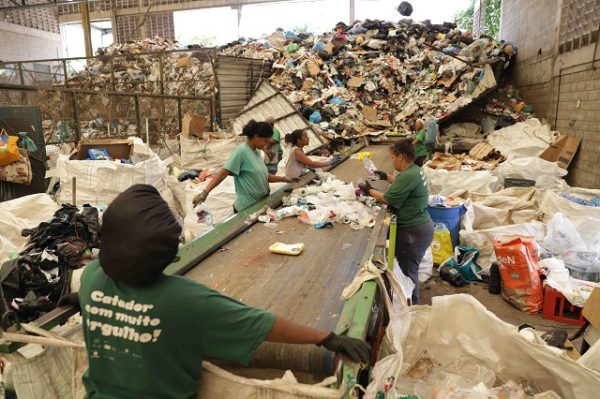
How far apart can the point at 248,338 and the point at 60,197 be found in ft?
14.1

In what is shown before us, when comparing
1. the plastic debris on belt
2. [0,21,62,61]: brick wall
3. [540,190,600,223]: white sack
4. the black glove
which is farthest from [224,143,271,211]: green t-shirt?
[0,21,62,61]: brick wall

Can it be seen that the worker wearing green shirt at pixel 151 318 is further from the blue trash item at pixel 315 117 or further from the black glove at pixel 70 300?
the blue trash item at pixel 315 117

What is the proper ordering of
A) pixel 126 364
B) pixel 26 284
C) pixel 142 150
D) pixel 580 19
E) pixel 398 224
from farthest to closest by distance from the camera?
1. pixel 580 19
2. pixel 142 150
3. pixel 398 224
4. pixel 26 284
5. pixel 126 364

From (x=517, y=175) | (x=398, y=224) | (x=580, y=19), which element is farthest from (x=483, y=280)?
(x=580, y=19)

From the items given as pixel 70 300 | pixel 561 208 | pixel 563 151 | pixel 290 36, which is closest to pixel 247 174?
pixel 70 300

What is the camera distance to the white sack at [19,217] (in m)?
3.40

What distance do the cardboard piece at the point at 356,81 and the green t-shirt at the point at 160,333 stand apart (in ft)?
34.0

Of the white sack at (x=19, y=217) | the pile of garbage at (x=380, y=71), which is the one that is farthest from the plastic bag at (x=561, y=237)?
the pile of garbage at (x=380, y=71)

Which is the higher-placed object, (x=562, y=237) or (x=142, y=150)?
(x=142, y=150)

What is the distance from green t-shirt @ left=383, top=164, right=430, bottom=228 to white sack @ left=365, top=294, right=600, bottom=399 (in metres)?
1.30

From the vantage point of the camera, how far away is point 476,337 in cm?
201

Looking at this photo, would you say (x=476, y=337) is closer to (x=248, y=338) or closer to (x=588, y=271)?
(x=248, y=338)

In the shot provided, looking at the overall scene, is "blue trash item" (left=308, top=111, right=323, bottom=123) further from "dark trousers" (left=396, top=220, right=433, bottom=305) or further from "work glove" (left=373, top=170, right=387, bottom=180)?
"dark trousers" (left=396, top=220, right=433, bottom=305)

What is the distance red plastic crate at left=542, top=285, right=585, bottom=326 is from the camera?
11.6ft
